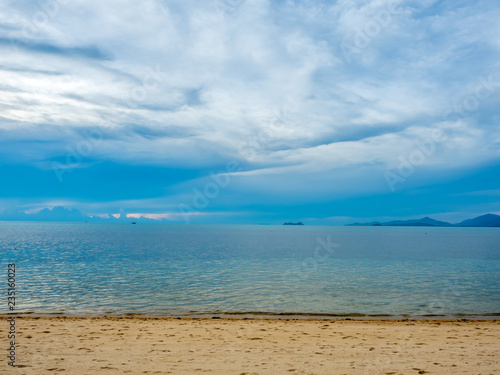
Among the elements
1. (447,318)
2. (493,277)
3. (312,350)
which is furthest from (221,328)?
(493,277)

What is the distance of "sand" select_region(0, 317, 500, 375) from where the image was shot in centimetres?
1250

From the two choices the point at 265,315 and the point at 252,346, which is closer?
the point at 252,346

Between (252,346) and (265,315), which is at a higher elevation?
(252,346)

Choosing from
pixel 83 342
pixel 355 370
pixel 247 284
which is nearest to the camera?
pixel 355 370

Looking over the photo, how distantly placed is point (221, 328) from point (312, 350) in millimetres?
6015

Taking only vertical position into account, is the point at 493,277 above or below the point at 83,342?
below

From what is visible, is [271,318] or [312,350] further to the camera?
[271,318]

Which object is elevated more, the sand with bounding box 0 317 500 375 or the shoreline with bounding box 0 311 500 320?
the sand with bounding box 0 317 500 375

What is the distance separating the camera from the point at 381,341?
53.6 feet

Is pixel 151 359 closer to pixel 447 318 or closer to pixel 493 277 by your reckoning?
pixel 447 318

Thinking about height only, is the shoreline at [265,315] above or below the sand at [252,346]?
below

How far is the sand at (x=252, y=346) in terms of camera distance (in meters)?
12.5

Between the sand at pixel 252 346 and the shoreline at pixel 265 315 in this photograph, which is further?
the shoreline at pixel 265 315

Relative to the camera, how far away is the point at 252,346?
15477 mm
